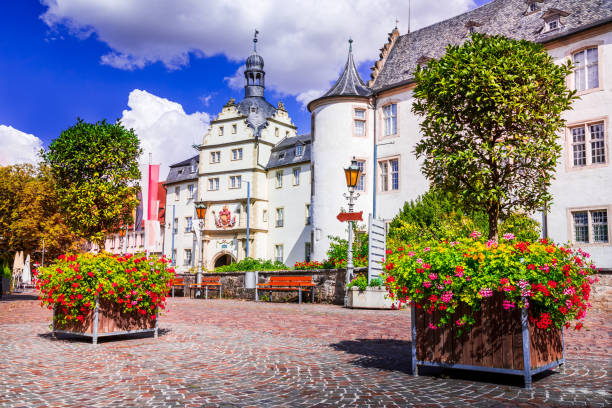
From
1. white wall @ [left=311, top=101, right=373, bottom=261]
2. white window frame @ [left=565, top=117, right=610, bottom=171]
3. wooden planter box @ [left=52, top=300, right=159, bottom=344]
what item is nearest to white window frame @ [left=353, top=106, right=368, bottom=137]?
white wall @ [left=311, top=101, right=373, bottom=261]

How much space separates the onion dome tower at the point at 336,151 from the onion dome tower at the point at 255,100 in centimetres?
1706

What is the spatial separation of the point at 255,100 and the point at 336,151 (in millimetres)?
23919

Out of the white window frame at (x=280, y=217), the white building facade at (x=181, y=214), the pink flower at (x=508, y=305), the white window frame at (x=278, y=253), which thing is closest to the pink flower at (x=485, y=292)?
the pink flower at (x=508, y=305)

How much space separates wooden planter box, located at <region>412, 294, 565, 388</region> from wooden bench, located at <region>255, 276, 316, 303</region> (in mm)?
14022

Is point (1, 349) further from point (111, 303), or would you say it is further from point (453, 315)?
point (453, 315)

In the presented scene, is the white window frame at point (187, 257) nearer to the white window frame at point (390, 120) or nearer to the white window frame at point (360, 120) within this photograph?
the white window frame at point (360, 120)

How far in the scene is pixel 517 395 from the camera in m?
5.30

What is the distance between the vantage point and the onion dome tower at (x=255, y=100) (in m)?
51.5

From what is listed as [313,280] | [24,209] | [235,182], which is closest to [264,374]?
[313,280]

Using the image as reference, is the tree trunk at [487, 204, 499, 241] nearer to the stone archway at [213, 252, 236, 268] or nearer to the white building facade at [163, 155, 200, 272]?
the stone archway at [213, 252, 236, 268]

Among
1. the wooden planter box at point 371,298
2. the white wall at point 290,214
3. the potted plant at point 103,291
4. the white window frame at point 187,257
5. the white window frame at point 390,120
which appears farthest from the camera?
the white window frame at point 187,257

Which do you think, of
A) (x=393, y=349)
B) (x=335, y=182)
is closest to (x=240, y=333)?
(x=393, y=349)

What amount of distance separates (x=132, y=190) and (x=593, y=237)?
19.9 metres

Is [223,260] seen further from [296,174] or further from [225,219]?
[296,174]
